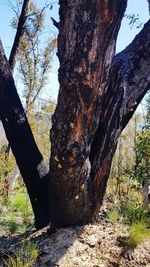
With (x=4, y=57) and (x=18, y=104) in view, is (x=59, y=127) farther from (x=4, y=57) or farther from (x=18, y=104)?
(x=4, y=57)

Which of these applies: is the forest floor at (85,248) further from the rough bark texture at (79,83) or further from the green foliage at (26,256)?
the rough bark texture at (79,83)

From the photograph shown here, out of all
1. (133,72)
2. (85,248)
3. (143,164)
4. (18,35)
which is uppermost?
(18,35)

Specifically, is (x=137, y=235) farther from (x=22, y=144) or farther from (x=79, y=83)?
(x=79, y=83)

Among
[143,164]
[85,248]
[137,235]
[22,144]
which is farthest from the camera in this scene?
[143,164]

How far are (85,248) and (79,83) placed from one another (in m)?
1.52

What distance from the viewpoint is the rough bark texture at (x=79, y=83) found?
2867mm

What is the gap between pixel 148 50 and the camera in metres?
3.65

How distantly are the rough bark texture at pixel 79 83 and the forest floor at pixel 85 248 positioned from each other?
14.3 inches

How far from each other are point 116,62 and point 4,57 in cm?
122

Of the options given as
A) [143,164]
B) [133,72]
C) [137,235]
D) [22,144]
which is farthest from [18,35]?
[137,235]

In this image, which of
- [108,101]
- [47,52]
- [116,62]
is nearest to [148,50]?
[116,62]

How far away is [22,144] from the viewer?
3.76 meters

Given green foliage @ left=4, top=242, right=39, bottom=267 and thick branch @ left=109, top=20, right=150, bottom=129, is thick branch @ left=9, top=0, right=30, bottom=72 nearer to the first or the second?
A: thick branch @ left=109, top=20, right=150, bottom=129

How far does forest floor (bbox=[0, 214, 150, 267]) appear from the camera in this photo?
3137mm
